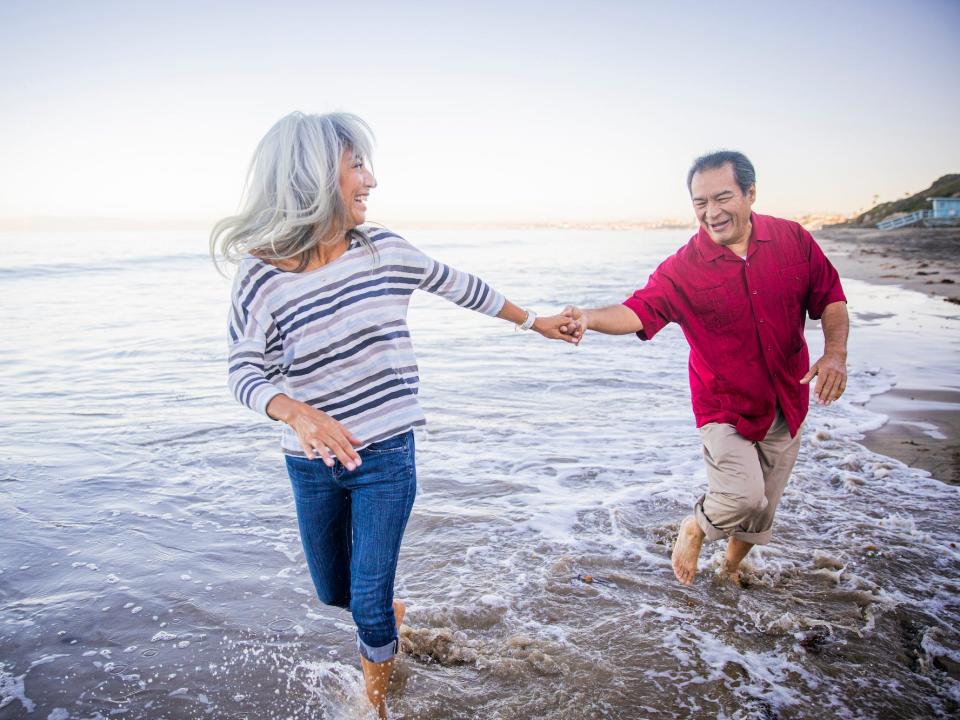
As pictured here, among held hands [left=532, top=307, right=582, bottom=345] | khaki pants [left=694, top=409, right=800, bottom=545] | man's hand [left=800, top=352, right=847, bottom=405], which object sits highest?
held hands [left=532, top=307, right=582, bottom=345]

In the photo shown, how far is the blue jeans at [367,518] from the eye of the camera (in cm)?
268

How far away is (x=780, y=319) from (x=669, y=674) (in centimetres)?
190

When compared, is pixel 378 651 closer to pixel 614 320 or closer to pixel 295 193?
pixel 295 193

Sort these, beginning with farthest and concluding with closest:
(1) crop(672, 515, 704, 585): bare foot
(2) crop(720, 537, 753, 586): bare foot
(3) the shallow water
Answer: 1. (2) crop(720, 537, 753, 586): bare foot
2. (1) crop(672, 515, 704, 585): bare foot
3. (3) the shallow water

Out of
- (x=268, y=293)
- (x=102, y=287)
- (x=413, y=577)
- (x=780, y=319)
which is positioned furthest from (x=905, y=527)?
(x=102, y=287)

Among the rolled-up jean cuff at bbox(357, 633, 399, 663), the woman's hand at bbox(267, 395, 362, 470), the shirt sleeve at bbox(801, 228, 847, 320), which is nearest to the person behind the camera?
the woman's hand at bbox(267, 395, 362, 470)

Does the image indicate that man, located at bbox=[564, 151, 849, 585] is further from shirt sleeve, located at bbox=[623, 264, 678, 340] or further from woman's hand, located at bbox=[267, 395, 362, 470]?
woman's hand, located at bbox=[267, 395, 362, 470]

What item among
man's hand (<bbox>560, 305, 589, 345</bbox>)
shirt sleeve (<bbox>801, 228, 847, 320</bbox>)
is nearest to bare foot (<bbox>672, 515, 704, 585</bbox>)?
man's hand (<bbox>560, 305, 589, 345</bbox>)

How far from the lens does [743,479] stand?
12.2ft

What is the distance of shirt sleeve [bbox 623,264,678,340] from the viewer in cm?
396

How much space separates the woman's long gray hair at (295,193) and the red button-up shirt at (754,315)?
210 cm

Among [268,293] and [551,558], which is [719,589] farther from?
[268,293]

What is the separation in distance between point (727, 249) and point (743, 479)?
1254 millimetres

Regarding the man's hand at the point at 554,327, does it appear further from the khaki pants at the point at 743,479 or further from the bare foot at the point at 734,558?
the bare foot at the point at 734,558
